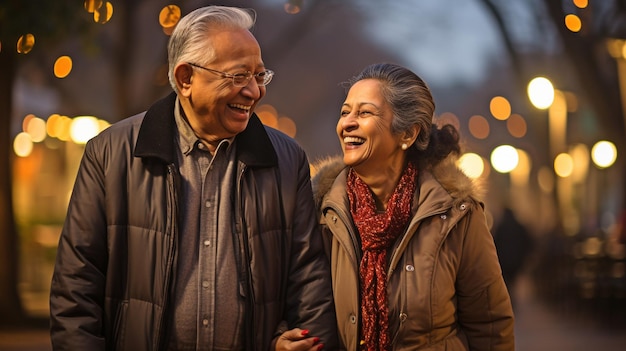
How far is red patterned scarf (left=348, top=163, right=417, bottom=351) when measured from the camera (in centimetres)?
523

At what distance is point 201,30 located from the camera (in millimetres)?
4906

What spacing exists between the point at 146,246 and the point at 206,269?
0.91 feet

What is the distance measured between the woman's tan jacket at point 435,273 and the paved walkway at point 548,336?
9.44 meters

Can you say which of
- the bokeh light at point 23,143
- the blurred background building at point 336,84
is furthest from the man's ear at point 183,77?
the bokeh light at point 23,143

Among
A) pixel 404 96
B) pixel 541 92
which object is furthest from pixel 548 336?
pixel 404 96

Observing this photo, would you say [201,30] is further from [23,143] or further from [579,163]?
[579,163]

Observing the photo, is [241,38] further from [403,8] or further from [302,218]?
[403,8]

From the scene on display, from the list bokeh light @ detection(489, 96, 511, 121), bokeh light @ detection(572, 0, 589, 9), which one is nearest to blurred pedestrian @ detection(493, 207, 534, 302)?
bokeh light @ detection(572, 0, 589, 9)

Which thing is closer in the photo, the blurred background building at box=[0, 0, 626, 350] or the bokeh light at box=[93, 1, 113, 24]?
the bokeh light at box=[93, 1, 113, 24]

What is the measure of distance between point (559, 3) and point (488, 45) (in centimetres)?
3554

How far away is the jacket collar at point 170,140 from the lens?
A: 491 cm

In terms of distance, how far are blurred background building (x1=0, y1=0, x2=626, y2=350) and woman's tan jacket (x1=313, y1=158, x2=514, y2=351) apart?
37 centimetres

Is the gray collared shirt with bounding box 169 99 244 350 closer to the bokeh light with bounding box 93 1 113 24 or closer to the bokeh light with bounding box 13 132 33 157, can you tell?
the bokeh light with bounding box 93 1 113 24

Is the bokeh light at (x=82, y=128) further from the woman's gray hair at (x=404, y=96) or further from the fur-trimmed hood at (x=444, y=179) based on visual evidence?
the woman's gray hair at (x=404, y=96)
